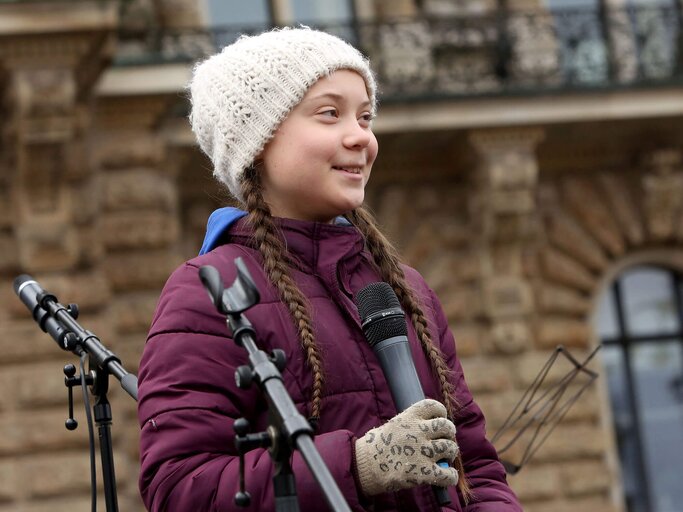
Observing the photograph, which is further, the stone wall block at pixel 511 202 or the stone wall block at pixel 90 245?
the stone wall block at pixel 511 202

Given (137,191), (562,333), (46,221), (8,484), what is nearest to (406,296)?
Result: (8,484)

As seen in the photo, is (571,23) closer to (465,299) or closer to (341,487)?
(465,299)

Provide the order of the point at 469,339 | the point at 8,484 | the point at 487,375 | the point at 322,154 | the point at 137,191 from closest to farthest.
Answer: the point at 322,154
the point at 8,484
the point at 137,191
the point at 487,375
the point at 469,339

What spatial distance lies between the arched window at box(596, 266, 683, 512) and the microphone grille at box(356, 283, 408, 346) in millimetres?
9774

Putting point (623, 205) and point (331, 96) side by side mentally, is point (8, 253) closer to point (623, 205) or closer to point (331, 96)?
point (623, 205)

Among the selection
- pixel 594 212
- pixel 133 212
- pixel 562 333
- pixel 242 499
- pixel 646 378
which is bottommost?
pixel 646 378

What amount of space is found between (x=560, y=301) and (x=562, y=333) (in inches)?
9.7

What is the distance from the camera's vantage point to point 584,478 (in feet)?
Result: 37.6

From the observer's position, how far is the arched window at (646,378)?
1238cm

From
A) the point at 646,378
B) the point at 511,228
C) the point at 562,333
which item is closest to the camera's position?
the point at 511,228

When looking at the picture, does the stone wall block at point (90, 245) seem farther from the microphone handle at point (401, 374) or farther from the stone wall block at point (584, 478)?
the microphone handle at point (401, 374)

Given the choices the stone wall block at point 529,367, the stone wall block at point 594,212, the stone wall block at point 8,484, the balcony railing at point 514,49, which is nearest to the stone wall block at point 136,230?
the balcony railing at point 514,49

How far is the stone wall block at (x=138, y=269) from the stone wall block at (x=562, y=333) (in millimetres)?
2855

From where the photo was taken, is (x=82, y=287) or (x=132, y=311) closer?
(x=82, y=287)
